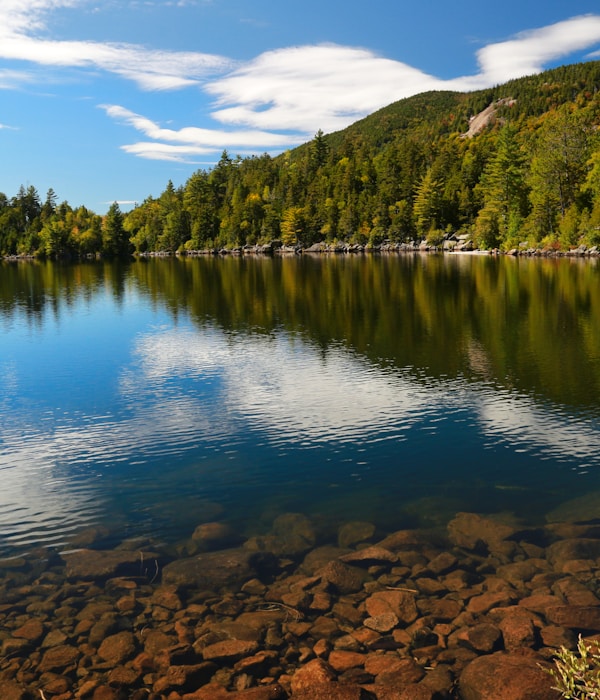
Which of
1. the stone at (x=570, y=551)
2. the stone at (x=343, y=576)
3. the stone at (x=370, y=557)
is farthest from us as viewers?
the stone at (x=370, y=557)

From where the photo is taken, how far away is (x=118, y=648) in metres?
10.9

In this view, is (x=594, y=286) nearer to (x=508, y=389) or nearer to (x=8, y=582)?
(x=508, y=389)

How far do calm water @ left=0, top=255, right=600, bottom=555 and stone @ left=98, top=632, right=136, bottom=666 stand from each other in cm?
407

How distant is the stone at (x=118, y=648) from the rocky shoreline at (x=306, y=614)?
27 millimetres

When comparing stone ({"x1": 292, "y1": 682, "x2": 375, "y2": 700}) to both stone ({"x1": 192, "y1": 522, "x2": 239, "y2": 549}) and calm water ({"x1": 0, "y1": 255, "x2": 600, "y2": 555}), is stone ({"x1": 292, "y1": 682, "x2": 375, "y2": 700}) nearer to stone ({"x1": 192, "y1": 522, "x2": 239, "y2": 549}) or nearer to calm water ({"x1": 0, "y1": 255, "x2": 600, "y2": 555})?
stone ({"x1": 192, "y1": 522, "x2": 239, "y2": 549})

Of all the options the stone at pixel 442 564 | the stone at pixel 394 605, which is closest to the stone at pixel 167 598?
the stone at pixel 394 605

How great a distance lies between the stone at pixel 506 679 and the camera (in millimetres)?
9312

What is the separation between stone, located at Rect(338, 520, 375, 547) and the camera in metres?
14.5

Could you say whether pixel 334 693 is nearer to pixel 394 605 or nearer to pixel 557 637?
pixel 394 605

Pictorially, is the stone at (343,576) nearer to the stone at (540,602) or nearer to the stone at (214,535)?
the stone at (214,535)

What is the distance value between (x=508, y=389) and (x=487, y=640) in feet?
58.5

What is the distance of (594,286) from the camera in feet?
198

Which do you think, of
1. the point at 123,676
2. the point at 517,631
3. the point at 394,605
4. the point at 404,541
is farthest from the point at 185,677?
the point at 404,541

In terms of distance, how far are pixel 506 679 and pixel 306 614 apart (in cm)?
377
